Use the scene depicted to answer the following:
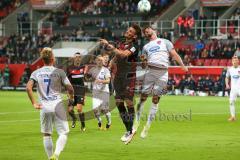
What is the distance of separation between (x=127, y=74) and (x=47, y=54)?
4.47 m

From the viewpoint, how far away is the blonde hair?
13.0 m

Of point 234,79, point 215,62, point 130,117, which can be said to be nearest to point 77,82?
point 130,117

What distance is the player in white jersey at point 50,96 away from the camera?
1327 cm

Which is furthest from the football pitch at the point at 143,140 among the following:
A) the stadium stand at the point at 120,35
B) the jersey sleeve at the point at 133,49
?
the stadium stand at the point at 120,35

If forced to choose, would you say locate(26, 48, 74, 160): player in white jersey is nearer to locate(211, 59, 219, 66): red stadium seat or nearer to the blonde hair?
the blonde hair

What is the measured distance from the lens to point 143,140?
1855 cm

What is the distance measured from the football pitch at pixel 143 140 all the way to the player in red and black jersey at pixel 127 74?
0.78 metres

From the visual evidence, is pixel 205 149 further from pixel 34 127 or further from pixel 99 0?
pixel 99 0

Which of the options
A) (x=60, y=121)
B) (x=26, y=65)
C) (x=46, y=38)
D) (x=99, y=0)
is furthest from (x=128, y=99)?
(x=99, y=0)

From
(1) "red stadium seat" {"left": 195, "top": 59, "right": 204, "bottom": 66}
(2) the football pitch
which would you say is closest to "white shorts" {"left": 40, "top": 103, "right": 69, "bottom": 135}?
(2) the football pitch

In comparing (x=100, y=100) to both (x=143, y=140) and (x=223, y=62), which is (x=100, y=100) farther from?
(x=223, y=62)

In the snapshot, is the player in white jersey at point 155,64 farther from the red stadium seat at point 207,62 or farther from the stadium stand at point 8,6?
the stadium stand at point 8,6

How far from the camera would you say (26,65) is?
54562 millimetres

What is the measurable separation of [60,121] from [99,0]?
1966 inches
